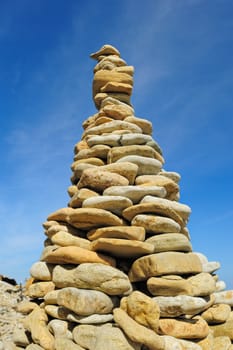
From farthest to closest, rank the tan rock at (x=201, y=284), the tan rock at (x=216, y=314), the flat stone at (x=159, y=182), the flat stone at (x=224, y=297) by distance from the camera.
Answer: the flat stone at (x=159, y=182)
the flat stone at (x=224, y=297)
the tan rock at (x=216, y=314)
the tan rock at (x=201, y=284)

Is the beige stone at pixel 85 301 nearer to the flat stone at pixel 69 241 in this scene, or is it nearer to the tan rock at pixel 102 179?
the flat stone at pixel 69 241

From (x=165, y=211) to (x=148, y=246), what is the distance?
93 cm

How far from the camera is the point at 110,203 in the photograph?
6.39 m

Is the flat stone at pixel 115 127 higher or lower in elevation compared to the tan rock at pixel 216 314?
higher

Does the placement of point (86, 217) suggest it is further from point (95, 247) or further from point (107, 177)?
point (107, 177)

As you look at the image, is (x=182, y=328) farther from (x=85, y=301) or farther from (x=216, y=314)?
(x=85, y=301)

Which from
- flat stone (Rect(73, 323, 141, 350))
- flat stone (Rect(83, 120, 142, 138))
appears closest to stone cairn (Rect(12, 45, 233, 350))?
flat stone (Rect(73, 323, 141, 350))

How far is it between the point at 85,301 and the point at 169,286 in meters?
1.48

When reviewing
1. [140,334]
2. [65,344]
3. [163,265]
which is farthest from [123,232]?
[65,344]

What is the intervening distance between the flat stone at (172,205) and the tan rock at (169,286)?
1.47 m

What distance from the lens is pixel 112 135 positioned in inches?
320

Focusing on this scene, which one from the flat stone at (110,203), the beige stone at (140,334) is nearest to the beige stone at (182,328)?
the beige stone at (140,334)

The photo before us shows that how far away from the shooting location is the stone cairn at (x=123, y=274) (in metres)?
5.19

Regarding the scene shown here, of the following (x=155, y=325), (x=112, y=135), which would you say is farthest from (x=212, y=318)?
(x=112, y=135)
